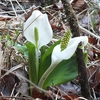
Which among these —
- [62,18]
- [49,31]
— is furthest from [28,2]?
[49,31]

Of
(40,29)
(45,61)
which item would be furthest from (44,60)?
(40,29)

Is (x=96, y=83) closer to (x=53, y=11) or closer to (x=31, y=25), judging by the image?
(x=31, y=25)

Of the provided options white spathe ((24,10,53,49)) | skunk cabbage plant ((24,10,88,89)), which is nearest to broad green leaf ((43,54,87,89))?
skunk cabbage plant ((24,10,88,89))

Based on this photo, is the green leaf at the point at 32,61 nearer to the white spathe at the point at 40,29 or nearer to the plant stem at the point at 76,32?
the white spathe at the point at 40,29

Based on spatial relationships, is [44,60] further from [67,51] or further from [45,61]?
[67,51]

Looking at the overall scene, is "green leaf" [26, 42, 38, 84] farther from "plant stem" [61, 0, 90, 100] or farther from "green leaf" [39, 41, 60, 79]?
"plant stem" [61, 0, 90, 100]

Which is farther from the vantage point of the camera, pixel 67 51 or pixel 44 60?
pixel 44 60
